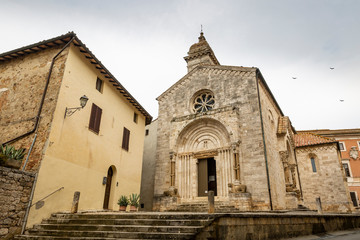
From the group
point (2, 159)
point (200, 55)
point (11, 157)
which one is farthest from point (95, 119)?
point (200, 55)

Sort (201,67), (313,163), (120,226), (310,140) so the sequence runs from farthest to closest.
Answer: (310,140) < (313,163) < (201,67) < (120,226)

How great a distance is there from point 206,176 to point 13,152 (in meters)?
10.8

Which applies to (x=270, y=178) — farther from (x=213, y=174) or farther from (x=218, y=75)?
(x=218, y=75)

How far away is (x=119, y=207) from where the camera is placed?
42.0ft

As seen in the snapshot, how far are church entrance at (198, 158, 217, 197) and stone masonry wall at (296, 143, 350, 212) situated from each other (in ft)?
33.8

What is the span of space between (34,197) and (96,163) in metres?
3.74

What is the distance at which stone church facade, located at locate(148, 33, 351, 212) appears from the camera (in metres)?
13.9

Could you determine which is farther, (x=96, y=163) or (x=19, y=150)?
(x=96, y=163)

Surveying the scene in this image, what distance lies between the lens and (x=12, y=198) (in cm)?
791

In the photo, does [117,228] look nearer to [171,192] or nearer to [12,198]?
[12,198]

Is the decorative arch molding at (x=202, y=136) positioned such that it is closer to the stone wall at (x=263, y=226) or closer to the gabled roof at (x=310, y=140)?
the stone wall at (x=263, y=226)

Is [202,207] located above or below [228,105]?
below

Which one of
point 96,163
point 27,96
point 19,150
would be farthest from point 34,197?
point 27,96

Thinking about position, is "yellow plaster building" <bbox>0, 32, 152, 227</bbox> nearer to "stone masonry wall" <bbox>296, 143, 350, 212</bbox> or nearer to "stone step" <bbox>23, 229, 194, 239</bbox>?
"stone step" <bbox>23, 229, 194, 239</bbox>
